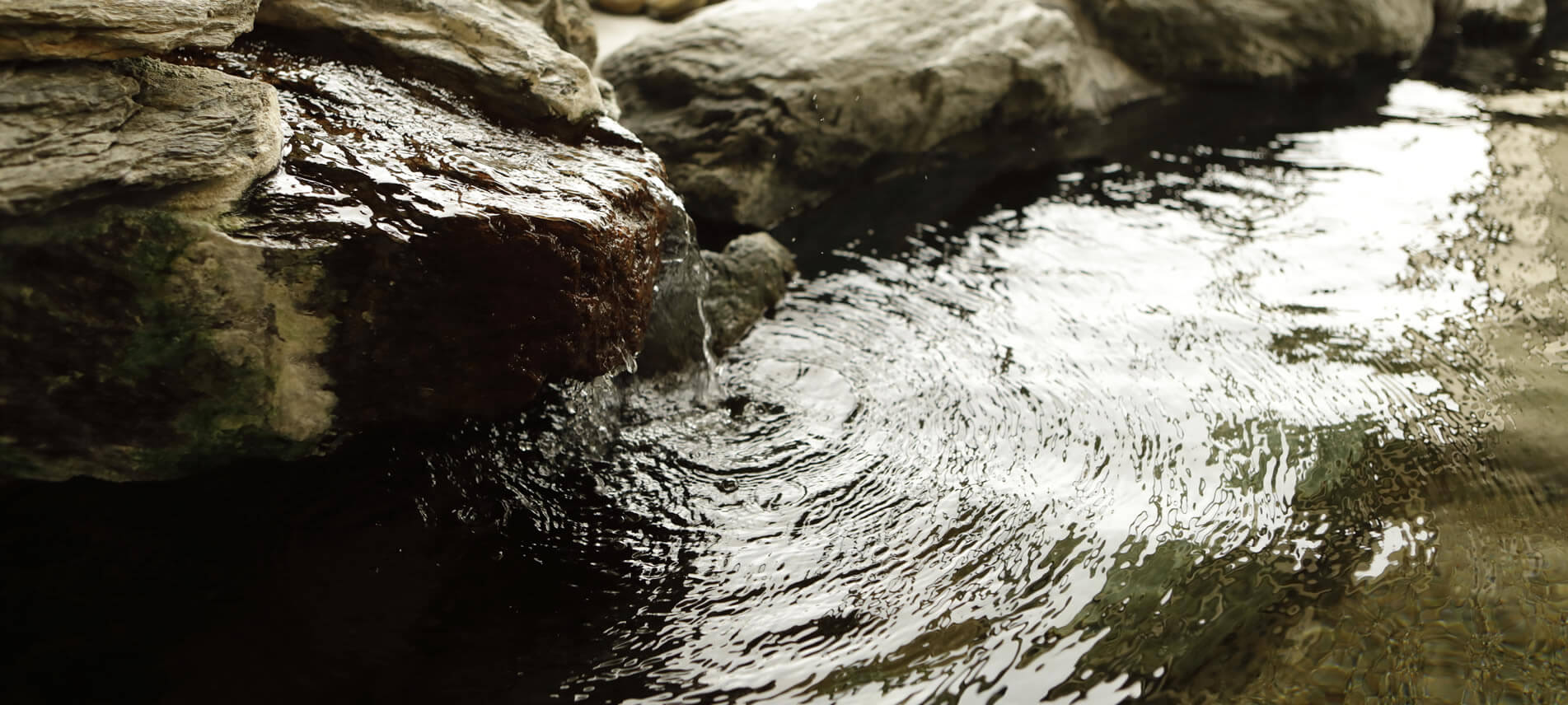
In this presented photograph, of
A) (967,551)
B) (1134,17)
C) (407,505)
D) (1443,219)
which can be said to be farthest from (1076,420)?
(1134,17)

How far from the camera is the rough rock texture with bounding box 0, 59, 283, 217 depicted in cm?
224

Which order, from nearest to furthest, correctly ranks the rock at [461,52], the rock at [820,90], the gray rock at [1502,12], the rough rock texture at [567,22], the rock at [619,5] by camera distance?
the rock at [461,52], the rough rock texture at [567,22], the rock at [820,90], the rock at [619,5], the gray rock at [1502,12]

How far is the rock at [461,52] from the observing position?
3.32 meters

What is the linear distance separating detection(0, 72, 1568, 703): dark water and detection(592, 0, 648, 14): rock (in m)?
4.35

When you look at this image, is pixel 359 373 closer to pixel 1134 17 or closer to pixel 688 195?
pixel 688 195

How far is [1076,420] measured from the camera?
3604 millimetres

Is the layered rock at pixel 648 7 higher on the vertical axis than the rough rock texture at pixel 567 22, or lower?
lower

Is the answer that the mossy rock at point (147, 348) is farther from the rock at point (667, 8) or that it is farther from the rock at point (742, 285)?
the rock at point (667, 8)

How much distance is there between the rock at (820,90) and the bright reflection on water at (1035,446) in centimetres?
85

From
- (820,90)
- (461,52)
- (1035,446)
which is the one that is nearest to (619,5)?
(820,90)

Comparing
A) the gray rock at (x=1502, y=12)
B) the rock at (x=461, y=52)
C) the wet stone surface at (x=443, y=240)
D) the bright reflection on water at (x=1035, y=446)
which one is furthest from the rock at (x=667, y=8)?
the gray rock at (x=1502, y=12)

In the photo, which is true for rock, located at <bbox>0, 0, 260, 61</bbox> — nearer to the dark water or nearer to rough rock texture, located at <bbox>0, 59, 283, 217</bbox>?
rough rock texture, located at <bbox>0, 59, 283, 217</bbox>

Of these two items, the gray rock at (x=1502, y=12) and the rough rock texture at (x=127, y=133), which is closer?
the rough rock texture at (x=127, y=133)

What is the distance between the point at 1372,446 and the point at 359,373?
10.4 ft
